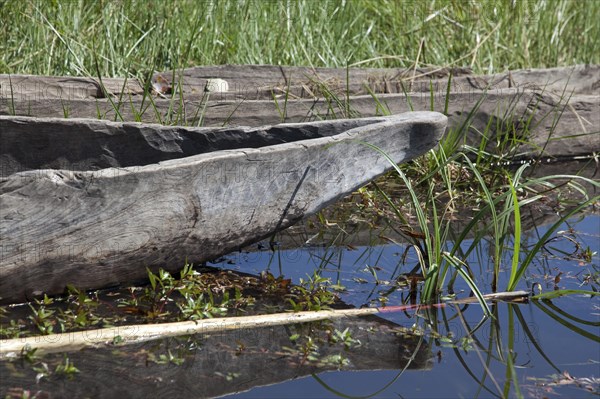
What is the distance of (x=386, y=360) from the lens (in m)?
2.59

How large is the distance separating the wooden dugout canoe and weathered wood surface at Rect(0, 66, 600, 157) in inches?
20.4

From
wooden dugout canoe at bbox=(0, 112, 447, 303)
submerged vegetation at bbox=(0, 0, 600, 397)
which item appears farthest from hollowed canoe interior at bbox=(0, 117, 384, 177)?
submerged vegetation at bbox=(0, 0, 600, 397)

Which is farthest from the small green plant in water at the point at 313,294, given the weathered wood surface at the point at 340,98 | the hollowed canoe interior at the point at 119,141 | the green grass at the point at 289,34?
the green grass at the point at 289,34

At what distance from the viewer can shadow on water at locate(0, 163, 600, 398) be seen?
7.75ft

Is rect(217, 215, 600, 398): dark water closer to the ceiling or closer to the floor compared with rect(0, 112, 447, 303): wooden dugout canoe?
closer to the floor

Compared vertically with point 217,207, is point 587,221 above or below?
below

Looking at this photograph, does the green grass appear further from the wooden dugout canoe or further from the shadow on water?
the shadow on water

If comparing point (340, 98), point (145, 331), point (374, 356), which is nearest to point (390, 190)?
point (340, 98)

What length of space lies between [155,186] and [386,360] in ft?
2.96

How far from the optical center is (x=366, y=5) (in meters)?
6.52

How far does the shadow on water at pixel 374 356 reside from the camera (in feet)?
7.75

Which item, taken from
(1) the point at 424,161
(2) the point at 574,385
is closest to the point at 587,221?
(1) the point at 424,161

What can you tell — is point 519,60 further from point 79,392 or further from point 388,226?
point 79,392

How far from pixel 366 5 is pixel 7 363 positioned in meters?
4.71
